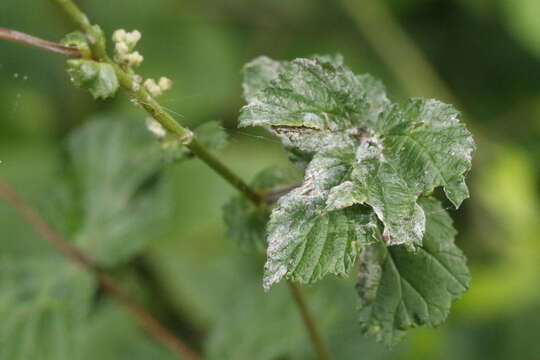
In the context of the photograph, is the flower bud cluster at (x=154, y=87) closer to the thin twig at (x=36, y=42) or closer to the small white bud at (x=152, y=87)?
the small white bud at (x=152, y=87)

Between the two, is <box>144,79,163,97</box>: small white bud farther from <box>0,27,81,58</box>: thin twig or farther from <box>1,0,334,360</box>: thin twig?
<box>0,27,81,58</box>: thin twig

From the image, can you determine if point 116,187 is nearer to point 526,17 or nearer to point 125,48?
point 125,48

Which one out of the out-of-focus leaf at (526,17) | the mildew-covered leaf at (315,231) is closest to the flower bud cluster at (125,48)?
the mildew-covered leaf at (315,231)

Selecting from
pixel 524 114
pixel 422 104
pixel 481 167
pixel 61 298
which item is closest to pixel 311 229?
pixel 422 104

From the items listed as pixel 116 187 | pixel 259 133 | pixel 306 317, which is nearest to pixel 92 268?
pixel 116 187

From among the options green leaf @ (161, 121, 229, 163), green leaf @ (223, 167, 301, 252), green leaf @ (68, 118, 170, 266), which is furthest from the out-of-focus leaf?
green leaf @ (161, 121, 229, 163)

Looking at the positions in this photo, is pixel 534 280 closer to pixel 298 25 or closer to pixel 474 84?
pixel 474 84
